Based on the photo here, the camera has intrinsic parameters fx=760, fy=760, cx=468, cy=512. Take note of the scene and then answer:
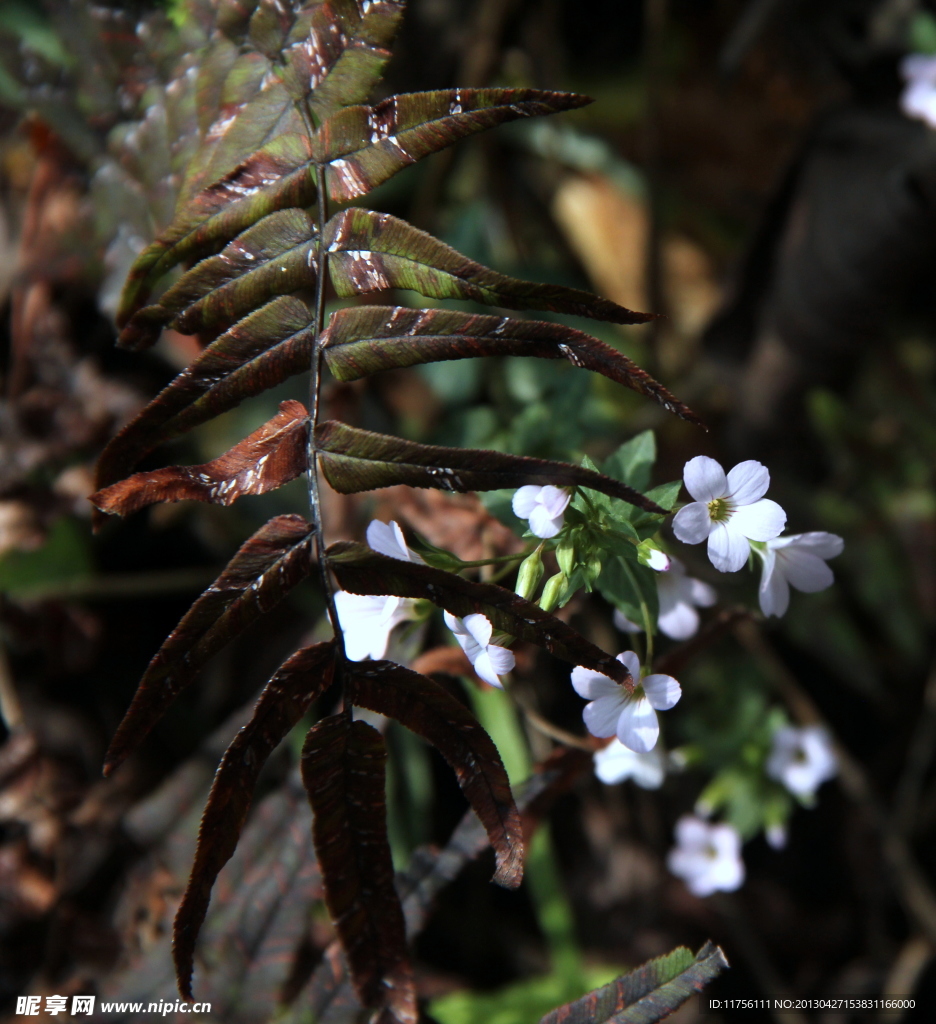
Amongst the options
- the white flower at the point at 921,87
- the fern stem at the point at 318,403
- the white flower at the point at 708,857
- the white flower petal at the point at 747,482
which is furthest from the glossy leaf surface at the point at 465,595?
the white flower at the point at 921,87

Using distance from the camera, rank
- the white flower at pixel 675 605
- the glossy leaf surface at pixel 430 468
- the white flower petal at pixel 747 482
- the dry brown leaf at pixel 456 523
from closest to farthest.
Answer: the glossy leaf surface at pixel 430 468 < the white flower petal at pixel 747 482 < the white flower at pixel 675 605 < the dry brown leaf at pixel 456 523

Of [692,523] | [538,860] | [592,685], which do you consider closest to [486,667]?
[592,685]

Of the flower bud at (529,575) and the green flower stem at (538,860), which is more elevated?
the flower bud at (529,575)

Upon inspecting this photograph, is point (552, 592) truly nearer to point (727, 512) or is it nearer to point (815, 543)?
point (727, 512)

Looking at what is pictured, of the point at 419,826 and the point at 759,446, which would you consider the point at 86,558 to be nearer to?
the point at 419,826

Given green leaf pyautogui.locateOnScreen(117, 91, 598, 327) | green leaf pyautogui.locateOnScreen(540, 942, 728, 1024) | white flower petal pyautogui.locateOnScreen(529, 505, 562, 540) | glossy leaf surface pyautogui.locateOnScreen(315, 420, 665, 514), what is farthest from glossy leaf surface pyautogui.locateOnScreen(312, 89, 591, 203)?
green leaf pyautogui.locateOnScreen(540, 942, 728, 1024)

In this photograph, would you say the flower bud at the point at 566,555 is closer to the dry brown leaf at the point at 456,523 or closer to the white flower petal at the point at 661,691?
the white flower petal at the point at 661,691
